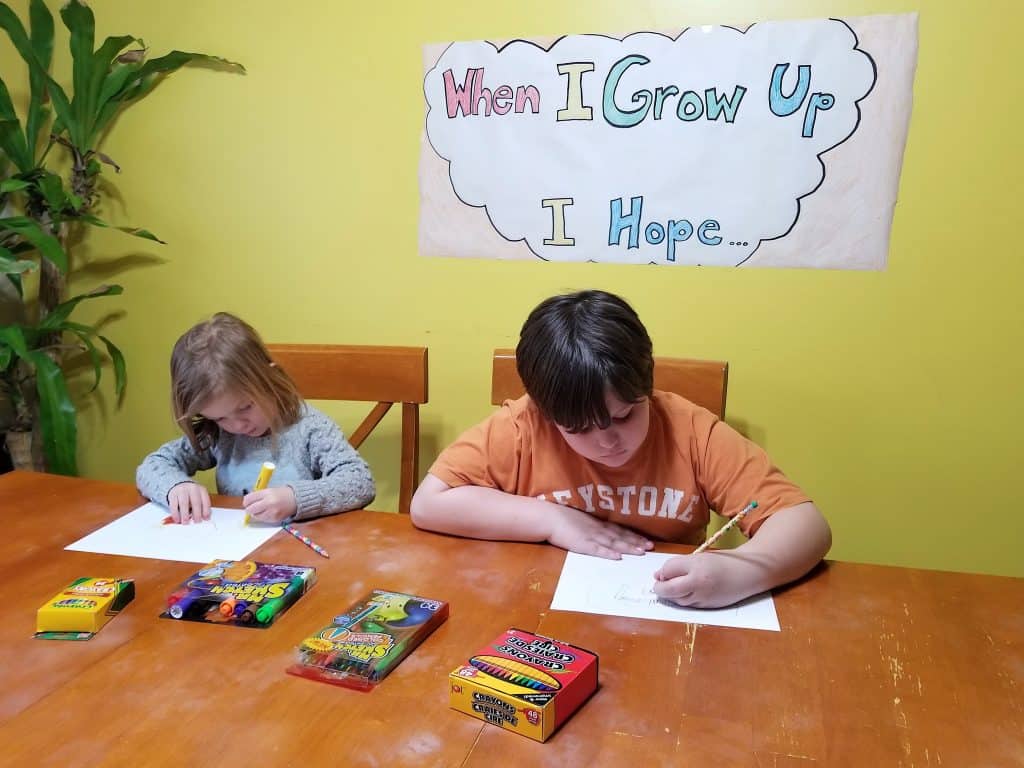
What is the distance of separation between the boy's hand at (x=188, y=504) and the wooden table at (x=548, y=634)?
0.52 feet

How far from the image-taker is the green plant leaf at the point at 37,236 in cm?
192

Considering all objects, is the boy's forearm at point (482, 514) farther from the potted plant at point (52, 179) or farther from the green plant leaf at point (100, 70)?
the green plant leaf at point (100, 70)

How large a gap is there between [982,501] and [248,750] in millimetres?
1586

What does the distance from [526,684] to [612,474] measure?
52 cm

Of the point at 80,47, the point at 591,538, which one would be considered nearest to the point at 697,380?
the point at 591,538

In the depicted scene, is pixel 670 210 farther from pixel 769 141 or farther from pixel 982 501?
pixel 982 501

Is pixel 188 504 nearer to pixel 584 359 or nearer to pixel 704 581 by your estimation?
pixel 584 359

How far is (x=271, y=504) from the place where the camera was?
121 centimetres

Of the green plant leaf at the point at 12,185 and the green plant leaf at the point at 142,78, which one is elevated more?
the green plant leaf at the point at 142,78

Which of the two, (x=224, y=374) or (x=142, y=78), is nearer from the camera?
(x=224, y=374)

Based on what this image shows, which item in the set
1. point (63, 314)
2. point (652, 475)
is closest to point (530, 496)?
point (652, 475)

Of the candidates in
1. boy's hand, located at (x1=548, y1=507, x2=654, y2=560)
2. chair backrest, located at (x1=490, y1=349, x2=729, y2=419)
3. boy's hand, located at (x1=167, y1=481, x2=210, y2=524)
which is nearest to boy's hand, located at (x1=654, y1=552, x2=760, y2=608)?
boy's hand, located at (x1=548, y1=507, x2=654, y2=560)

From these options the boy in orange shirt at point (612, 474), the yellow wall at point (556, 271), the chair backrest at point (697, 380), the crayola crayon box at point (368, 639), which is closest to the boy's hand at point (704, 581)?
the boy in orange shirt at point (612, 474)

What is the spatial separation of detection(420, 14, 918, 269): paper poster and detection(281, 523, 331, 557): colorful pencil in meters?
0.93
